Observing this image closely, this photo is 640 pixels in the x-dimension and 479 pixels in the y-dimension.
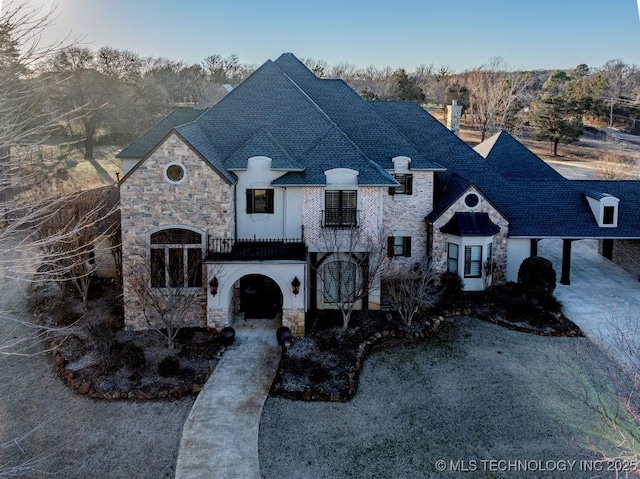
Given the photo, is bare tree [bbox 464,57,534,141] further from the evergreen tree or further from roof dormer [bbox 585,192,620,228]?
roof dormer [bbox 585,192,620,228]

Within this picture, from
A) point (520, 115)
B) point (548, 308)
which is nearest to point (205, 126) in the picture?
point (548, 308)

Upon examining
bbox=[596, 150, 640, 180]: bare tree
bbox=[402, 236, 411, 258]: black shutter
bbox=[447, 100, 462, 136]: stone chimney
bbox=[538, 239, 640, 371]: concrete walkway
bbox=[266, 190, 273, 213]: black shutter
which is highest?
bbox=[447, 100, 462, 136]: stone chimney

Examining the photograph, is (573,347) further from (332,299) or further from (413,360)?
(332,299)

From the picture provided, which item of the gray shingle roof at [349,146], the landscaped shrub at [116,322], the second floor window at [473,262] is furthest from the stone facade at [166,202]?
the second floor window at [473,262]

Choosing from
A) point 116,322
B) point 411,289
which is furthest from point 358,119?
point 116,322

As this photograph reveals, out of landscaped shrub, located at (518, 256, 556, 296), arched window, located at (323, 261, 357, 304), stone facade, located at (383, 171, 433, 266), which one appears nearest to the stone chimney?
stone facade, located at (383, 171, 433, 266)

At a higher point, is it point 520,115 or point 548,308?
point 520,115
